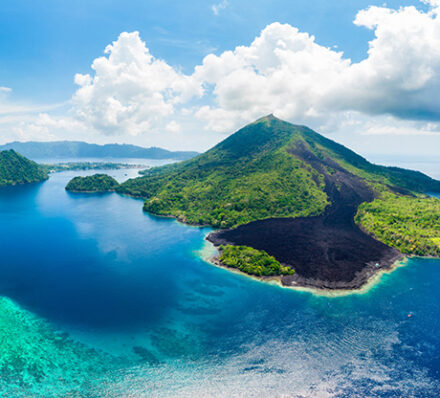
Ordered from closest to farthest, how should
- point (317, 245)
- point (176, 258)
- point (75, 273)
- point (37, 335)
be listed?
point (37, 335) → point (75, 273) → point (176, 258) → point (317, 245)

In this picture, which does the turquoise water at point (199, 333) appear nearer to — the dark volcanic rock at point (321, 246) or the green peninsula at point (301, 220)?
the dark volcanic rock at point (321, 246)

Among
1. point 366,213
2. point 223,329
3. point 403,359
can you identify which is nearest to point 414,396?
point 403,359

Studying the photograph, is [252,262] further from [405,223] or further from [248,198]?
[405,223]

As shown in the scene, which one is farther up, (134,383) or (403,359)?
(403,359)

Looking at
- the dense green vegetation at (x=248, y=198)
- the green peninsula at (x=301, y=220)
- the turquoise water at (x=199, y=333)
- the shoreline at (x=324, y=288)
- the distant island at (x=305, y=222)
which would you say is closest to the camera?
the turquoise water at (x=199, y=333)

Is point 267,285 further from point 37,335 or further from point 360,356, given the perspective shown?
point 37,335

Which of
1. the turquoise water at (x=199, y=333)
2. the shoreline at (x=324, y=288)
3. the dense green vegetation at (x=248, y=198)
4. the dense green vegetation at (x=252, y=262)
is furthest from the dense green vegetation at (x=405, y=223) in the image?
the dense green vegetation at (x=252, y=262)

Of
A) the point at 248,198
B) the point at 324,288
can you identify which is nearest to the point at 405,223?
the point at 324,288

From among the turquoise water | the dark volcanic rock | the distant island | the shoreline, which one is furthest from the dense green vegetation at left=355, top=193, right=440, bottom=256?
the shoreline
